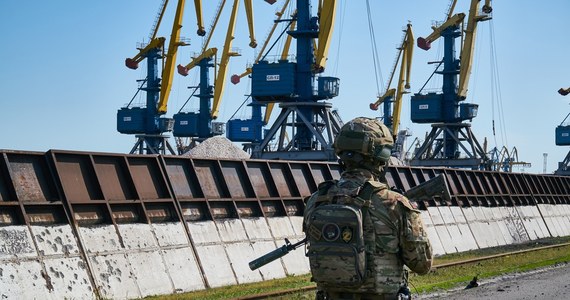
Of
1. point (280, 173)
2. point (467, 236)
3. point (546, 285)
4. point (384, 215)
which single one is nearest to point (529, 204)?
point (467, 236)

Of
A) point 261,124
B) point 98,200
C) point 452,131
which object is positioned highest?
point 261,124

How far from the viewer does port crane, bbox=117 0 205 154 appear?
319ft

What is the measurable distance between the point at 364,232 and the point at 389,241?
0.19m

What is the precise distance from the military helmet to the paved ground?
10710mm

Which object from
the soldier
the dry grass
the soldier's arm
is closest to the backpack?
the soldier

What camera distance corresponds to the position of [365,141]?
7.21 meters

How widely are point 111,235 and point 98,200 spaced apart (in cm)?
73

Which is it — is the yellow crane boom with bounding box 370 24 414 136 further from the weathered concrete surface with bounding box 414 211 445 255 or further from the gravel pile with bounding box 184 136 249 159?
the weathered concrete surface with bounding box 414 211 445 255

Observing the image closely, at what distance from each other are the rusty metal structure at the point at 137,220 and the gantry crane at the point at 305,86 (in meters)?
46.7

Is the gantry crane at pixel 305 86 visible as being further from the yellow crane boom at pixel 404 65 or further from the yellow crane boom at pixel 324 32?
the yellow crane boom at pixel 404 65

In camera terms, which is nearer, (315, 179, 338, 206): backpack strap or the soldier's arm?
the soldier's arm

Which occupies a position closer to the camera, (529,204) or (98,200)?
(98,200)

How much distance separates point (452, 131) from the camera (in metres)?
97.2

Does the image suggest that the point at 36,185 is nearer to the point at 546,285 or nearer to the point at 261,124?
the point at 546,285
